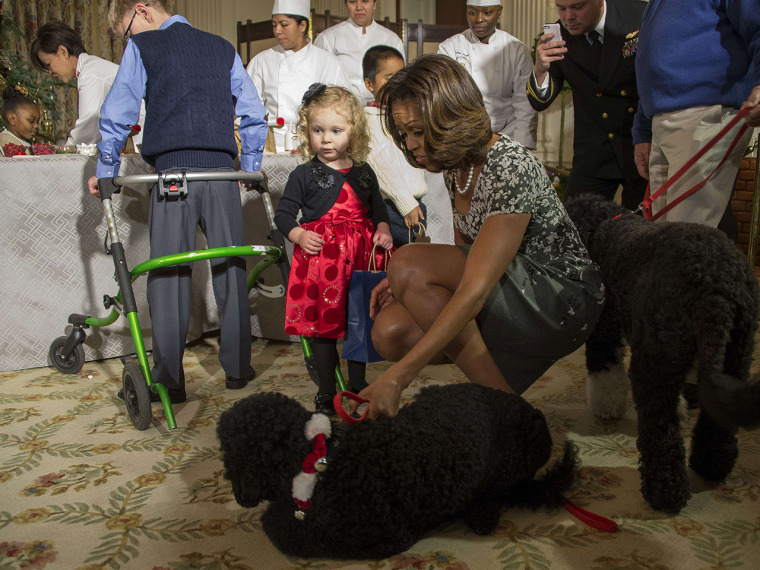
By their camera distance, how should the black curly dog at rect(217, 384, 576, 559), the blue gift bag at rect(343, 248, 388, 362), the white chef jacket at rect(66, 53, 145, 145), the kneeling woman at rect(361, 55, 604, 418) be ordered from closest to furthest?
the black curly dog at rect(217, 384, 576, 559) → the kneeling woman at rect(361, 55, 604, 418) → the blue gift bag at rect(343, 248, 388, 362) → the white chef jacket at rect(66, 53, 145, 145)

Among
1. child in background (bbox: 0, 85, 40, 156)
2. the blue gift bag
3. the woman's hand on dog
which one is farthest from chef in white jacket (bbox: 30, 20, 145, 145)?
the woman's hand on dog

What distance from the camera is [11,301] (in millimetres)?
2359

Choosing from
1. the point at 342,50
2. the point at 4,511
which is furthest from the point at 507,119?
the point at 4,511

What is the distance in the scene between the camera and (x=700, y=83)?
171 cm

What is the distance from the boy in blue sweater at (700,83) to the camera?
1.68 m

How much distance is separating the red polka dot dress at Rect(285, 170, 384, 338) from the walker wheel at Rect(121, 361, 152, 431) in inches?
18.4

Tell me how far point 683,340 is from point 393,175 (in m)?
1.26

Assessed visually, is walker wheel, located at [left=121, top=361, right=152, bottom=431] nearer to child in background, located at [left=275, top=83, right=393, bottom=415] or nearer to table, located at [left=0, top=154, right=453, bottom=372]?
child in background, located at [left=275, top=83, right=393, bottom=415]

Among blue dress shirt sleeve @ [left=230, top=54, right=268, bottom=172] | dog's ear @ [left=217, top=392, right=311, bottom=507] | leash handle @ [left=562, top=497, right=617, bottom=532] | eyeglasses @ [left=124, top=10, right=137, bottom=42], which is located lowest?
leash handle @ [left=562, top=497, right=617, bottom=532]

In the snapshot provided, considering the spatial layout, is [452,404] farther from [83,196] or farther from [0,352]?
[0,352]

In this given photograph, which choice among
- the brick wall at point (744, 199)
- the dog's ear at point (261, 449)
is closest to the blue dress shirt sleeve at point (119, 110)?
the dog's ear at point (261, 449)

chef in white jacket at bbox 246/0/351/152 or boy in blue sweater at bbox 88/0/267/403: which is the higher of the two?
chef in white jacket at bbox 246/0/351/152

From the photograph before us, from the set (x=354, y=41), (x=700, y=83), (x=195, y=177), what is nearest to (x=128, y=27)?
(x=195, y=177)

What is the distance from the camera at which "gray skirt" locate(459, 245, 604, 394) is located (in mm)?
1421
